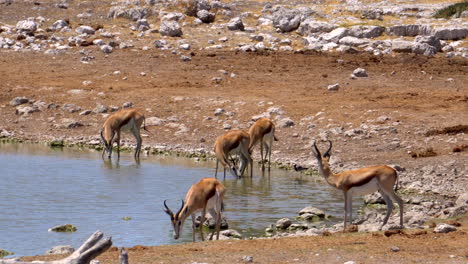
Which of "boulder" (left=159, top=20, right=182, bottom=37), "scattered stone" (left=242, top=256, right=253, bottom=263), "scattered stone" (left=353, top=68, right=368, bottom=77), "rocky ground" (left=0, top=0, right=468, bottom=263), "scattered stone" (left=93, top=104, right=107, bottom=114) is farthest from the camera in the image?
"boulder" (left=159, top=20, right=182, bottom=37)

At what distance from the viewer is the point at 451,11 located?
130 ft

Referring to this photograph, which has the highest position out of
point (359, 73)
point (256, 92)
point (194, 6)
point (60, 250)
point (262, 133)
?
point (194, 6)

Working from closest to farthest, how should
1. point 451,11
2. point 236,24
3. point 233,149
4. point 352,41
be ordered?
point 233,149 → point 352,41 → point 236,24 → point 451,11

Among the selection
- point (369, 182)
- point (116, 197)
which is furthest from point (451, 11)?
point (369, 182)

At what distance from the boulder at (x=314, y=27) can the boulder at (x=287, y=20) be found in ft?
2.04

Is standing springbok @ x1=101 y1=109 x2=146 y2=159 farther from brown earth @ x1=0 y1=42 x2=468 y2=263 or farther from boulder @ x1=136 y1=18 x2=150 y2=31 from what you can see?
Answer: boulder @ x1=136 y1=18 x2=150 y2=31

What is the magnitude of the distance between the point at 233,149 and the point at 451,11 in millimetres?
22709

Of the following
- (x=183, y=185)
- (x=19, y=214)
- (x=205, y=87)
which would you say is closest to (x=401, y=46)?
(x=205, y=87)

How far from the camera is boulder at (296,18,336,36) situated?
1444 inches

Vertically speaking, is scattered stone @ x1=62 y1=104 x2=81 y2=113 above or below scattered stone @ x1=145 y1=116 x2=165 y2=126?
above

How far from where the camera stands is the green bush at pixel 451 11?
3919cm

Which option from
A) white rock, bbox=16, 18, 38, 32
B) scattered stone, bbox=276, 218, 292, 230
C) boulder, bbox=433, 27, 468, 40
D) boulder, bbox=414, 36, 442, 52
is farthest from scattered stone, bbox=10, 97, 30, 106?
boulder, bbox=433, 27, 468, 40

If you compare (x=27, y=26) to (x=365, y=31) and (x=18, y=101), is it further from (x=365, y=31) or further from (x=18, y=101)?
(x=365, y=31)

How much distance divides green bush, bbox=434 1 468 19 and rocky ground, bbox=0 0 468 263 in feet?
2.62
